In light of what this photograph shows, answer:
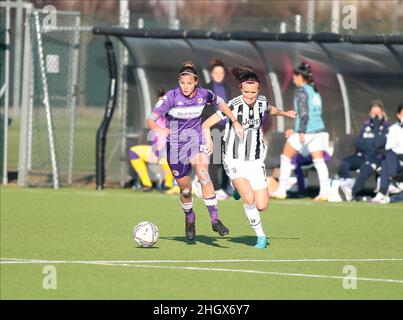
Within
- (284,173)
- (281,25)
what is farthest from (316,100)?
(281,25)

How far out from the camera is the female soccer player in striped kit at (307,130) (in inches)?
756

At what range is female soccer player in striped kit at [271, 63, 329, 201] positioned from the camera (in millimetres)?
19203

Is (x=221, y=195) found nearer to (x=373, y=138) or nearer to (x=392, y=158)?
(x=373, y=138)

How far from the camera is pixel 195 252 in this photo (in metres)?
12.4

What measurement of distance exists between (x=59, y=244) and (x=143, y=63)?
9170mm

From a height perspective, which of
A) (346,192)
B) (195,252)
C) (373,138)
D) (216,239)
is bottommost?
(346,192)

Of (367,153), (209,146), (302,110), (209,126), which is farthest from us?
(367,153)

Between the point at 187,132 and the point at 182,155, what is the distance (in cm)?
27

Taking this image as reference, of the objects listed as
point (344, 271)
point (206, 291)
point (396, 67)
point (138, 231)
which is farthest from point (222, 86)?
point (206, 291)

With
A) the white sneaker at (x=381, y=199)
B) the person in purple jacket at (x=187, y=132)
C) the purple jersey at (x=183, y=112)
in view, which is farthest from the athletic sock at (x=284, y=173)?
the purple jersey at (x=183, y=112)

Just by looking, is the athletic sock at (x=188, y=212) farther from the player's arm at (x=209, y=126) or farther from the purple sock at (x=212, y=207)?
the player's arm at (x=209, y=126)

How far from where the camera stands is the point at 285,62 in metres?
21.8

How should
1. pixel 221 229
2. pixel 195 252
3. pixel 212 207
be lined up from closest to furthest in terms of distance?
pixel 195 252 → pixel 221 229 → pixel 212 207

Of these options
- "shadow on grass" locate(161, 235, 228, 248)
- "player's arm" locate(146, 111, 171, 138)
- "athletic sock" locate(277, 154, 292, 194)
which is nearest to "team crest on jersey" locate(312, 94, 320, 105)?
"athletic sock" locate(277, 154, 292, 194)
